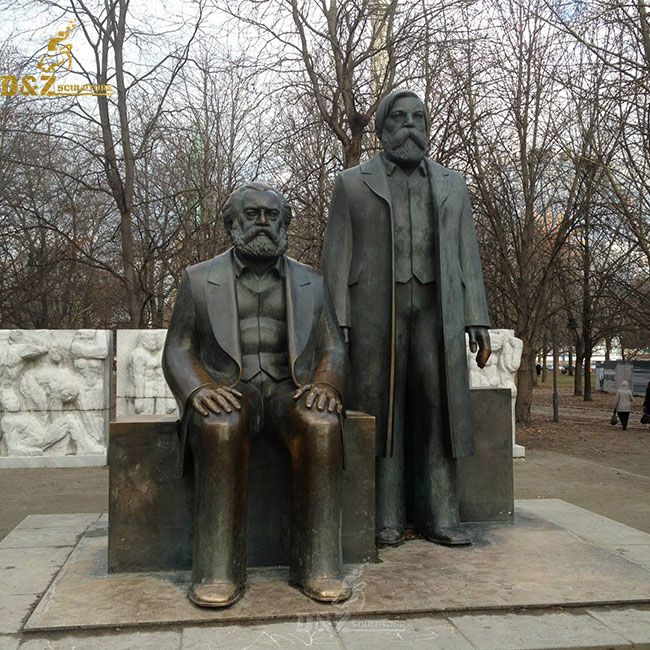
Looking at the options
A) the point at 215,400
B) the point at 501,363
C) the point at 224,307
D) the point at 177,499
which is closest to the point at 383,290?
the point at 224,307

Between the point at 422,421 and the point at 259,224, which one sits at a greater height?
the point at 259,224

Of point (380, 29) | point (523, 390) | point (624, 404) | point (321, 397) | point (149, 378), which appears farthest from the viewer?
point (624, 404)

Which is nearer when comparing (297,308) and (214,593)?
(214,593)

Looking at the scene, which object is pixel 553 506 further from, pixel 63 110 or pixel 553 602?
Answer: pixel 63 110

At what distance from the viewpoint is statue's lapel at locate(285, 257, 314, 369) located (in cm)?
391

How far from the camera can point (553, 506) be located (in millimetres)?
5676

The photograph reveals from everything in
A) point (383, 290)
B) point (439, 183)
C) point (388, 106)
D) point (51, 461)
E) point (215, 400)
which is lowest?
point (51, 461)

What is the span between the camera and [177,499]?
3.99m

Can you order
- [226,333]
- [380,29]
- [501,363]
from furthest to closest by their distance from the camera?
1. [501,363]
2. [380,29]
3. [226,333]

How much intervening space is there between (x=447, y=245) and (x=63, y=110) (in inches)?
404

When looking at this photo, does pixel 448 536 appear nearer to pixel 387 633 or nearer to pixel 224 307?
pixel 387 633

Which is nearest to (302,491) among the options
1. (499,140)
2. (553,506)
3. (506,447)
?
(506,447)

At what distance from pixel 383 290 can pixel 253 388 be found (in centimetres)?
104

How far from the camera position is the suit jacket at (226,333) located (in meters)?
3.87
